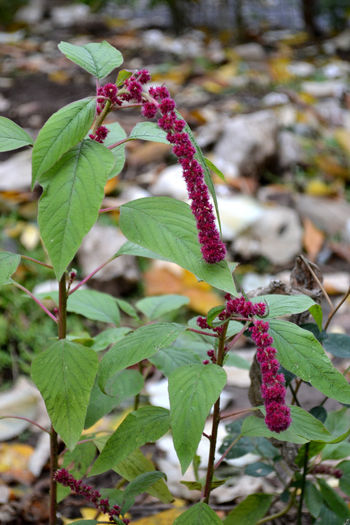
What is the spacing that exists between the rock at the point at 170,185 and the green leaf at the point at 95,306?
159 cm

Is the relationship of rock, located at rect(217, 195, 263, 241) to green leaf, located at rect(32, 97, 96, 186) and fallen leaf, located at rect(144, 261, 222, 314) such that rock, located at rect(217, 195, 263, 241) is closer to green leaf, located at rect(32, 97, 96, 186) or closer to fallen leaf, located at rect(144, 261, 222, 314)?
fallen leaf, located at rect(144, 261, 222, 314)

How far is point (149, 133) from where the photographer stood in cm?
107

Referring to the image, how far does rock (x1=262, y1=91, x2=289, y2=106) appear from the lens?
440cm

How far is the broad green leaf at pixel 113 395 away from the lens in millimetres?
1189

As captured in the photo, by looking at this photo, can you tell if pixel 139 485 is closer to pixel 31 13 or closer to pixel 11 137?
pixel 11 137

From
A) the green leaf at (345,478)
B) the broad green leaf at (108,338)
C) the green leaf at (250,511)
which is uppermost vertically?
the broad green leaf at (108,338)

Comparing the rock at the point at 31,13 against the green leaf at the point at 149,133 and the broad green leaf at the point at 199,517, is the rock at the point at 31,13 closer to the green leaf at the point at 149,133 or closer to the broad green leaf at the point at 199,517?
the green leaf at the point at 149,133

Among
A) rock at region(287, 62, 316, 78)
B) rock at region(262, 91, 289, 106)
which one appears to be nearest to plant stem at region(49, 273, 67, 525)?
rock at region(262, 91, 289, 106)

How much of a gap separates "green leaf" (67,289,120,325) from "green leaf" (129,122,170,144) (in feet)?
1.41

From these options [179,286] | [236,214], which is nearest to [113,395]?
[179,286]

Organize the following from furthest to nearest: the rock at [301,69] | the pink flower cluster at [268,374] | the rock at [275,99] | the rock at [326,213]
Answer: the rock at [301,69]
the rock at [275,99]
the rock at [326,213]
the pink flower cluster at [268,374]

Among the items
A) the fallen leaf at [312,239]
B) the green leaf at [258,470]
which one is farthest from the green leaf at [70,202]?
the fallen leaf at [312,239]

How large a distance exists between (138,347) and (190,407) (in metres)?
0.15

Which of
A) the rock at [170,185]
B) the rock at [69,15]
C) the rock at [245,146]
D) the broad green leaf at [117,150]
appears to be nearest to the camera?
the broad green leaf at [117,150]
